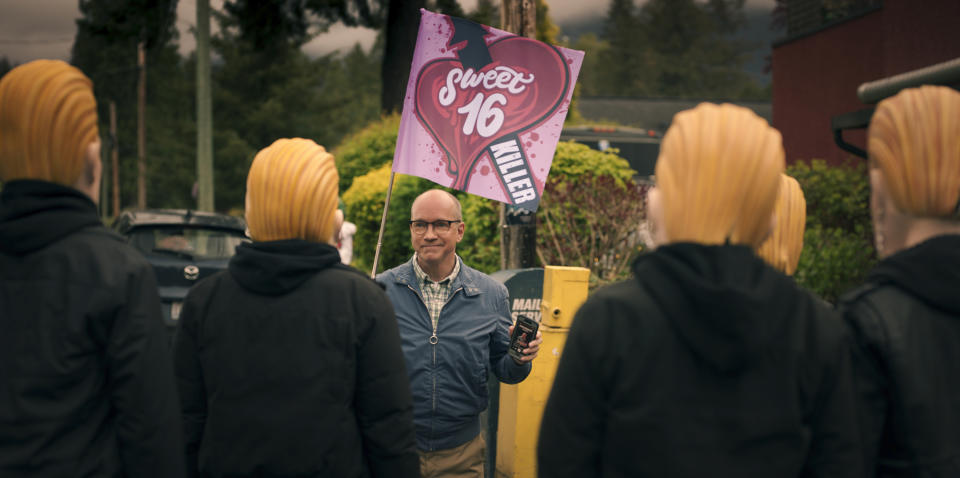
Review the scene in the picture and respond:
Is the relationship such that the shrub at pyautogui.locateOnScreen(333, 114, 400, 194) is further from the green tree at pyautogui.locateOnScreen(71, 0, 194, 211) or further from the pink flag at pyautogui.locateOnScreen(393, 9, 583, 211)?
the green tree at pyautogui.locateOnScreen(71, 0, 194, 211)

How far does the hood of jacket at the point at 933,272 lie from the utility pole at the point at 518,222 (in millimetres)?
4137

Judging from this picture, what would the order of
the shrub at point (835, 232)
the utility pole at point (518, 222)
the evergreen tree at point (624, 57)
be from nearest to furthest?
the utility pole at point (518, 222)
the shrub at point (835, 232)
the evergreen tree at point (624, 57)

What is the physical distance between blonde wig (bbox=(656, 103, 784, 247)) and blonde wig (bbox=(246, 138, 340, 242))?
988 millimetres

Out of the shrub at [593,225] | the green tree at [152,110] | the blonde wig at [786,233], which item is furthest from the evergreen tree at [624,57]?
the blonde wig at [786,233]

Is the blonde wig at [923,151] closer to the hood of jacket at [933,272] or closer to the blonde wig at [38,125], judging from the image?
the hood of jacket at [933,272]

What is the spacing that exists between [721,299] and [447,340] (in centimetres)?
192

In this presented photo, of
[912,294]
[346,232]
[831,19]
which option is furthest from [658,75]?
[912,294]

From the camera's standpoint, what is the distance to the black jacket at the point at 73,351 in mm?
1814

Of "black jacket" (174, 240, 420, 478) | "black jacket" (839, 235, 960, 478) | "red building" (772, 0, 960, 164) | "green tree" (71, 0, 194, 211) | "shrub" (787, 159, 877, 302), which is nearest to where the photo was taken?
"black jacket" (839, 235, 960, 478)

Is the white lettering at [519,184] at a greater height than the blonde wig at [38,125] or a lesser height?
lesser

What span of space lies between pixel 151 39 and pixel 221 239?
10.4 metres

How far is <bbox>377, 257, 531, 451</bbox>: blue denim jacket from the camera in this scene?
3297mm

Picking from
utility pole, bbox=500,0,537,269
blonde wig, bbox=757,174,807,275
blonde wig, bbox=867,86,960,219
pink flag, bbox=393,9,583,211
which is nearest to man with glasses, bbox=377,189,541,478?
pink flag, bbox=393,9,583,211

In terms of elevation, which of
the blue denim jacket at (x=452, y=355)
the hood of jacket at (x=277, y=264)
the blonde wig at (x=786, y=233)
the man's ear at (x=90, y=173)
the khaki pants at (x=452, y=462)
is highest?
the man's ear at (x=90, y=173)
